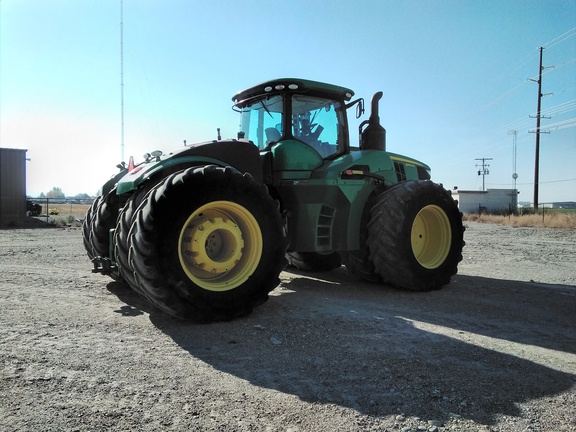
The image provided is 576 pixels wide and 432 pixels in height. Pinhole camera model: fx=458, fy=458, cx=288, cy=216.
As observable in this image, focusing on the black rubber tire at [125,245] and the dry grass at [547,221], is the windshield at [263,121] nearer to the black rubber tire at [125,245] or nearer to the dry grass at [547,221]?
the black rubber tire at [125,245]

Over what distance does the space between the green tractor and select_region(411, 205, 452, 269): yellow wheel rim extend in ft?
0.05

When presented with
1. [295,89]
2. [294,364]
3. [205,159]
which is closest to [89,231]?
[205,159]

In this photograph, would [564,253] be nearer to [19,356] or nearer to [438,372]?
[438,372]

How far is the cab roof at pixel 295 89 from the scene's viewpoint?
6.00 m

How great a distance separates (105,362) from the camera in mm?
3314

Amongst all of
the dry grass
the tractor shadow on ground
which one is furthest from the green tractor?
the dry grass

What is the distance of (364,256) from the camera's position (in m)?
6.26

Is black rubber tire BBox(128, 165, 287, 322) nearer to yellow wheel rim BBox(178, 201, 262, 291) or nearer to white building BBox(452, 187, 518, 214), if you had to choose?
yellow wheel rim BBox(178, 201, 262, 291)

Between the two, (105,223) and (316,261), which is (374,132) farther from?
(105,223)

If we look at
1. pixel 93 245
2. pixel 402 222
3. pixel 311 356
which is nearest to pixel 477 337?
pixel 311 356

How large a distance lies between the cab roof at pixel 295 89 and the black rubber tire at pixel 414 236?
5.15ft

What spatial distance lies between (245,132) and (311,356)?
13.4 feet

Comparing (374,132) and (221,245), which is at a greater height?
(374,132)

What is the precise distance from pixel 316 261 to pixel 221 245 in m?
3.28
